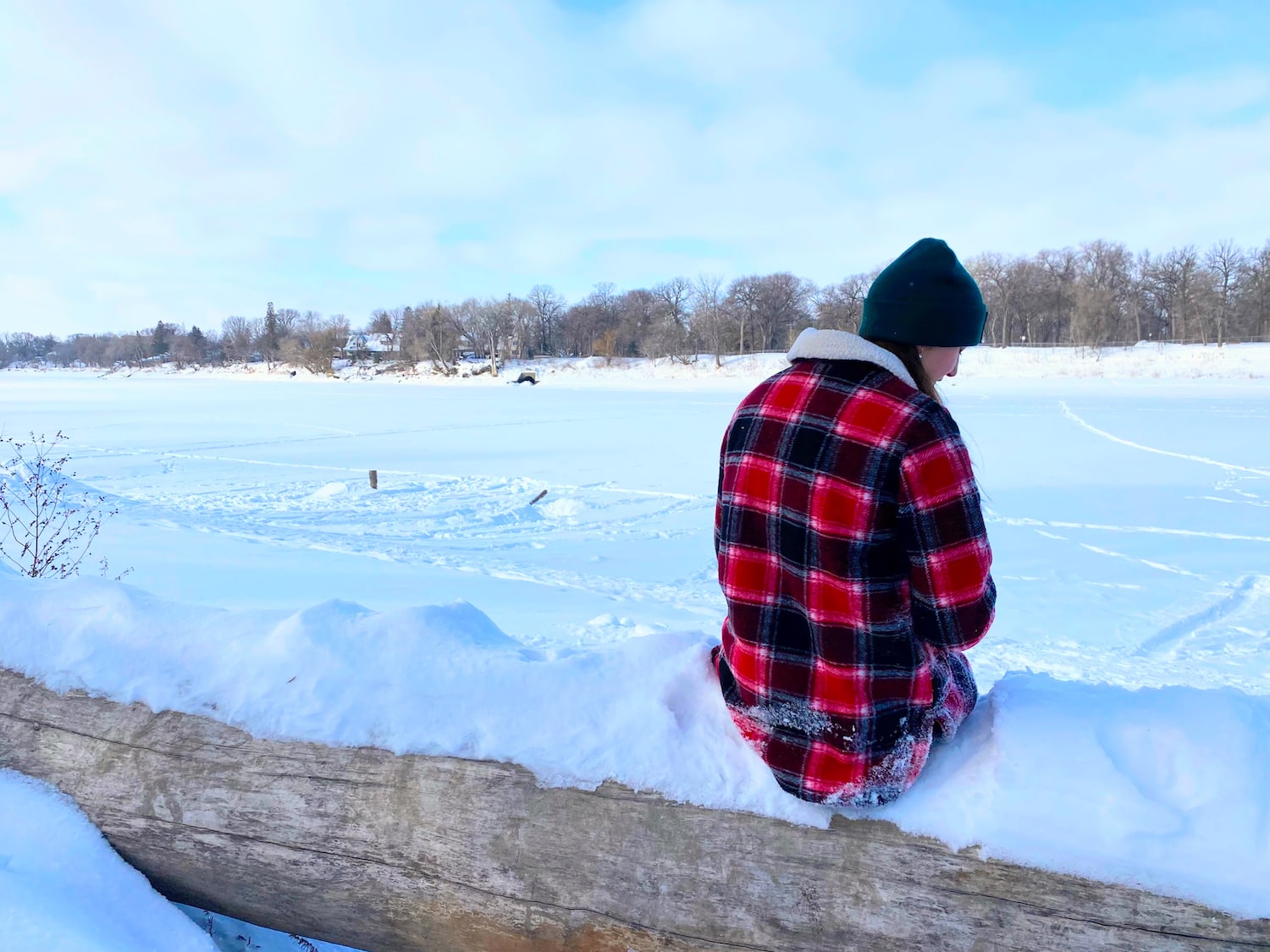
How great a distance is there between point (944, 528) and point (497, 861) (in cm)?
106

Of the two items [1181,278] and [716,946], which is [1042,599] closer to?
[716,946]

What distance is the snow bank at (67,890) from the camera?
4.94 feet

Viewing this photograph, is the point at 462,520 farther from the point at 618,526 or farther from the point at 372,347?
the point at 372,347

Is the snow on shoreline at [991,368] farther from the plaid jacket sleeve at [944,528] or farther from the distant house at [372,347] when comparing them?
the plaid jacket sleeve at [944,528]

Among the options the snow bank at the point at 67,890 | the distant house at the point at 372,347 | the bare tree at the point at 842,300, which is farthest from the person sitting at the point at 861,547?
the distant house at the point at 372,347

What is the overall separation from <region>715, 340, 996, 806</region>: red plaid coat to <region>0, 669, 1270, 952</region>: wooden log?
16 cm

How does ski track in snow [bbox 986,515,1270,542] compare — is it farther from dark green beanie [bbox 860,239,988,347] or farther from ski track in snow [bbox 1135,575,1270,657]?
dark green beanie [bbox 860,239,988,347]

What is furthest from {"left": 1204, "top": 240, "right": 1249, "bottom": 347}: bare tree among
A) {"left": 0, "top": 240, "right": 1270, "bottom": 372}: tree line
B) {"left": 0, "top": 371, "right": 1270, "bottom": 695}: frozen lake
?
{"left": 0, "top": 371, "right": 1270, "bottom": 695}: frozen lake

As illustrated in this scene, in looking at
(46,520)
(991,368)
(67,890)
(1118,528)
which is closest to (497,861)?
(67,890)

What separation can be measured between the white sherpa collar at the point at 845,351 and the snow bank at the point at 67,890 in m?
1.67

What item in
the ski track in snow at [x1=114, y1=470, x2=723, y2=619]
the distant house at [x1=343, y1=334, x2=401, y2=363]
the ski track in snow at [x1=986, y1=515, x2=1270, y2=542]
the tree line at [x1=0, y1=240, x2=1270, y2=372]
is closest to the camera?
the ski track in snow at [x1=114, y1=470, x2=723, y2=619]

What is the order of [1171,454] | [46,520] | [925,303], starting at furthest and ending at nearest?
[1171,454]
[46,520]
[925,303]

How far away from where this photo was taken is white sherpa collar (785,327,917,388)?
147 centimetres

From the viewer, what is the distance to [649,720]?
171 centimetres
